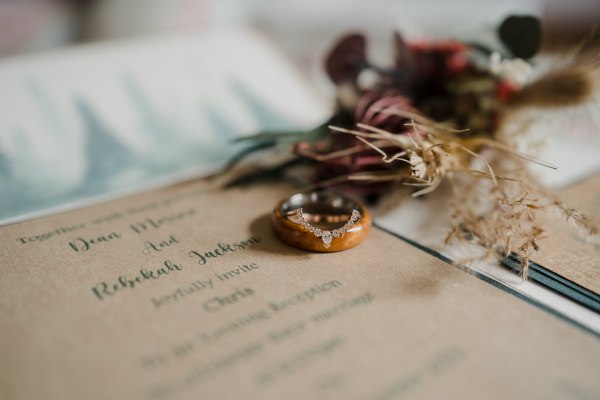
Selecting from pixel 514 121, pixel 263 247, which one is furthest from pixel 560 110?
pixel 263 247

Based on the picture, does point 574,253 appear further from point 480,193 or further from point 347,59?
point 347,59

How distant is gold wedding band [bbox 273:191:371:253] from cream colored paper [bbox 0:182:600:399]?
2 centimetres

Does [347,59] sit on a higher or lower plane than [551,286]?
higher

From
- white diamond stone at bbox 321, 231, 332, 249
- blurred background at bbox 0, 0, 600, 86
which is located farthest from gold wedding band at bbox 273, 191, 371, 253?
blurred background at bbox 0, 0, 600, 86

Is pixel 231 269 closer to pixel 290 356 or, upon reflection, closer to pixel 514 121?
pixel 290 356

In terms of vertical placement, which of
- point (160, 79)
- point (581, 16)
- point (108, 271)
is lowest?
point (108, 271)

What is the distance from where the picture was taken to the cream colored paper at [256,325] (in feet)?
1.41

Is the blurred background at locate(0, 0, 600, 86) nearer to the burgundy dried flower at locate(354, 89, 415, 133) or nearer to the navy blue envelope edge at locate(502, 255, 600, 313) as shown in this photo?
the burgundy dried flower at locate(354, 89, 415, 133)

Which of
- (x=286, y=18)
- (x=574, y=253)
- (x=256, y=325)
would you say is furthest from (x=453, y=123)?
(x=286, y=18)

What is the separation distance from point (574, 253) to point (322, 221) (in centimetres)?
30

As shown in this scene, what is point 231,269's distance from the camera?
0.57 m

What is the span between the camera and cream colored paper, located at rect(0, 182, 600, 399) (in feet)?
1.41

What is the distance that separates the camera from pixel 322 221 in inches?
26.4

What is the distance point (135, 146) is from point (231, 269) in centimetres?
36
